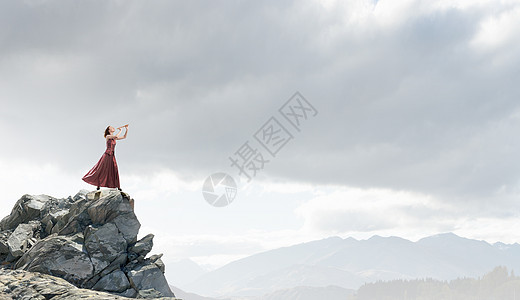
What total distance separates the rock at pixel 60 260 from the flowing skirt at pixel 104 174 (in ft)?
16.7

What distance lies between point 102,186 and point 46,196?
662cm

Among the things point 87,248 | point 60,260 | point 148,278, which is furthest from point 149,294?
point 60,260

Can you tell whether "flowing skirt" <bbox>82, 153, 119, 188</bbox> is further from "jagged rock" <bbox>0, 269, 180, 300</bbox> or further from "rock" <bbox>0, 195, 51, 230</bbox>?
"jagged rock" <bbox>0, 269, 180, 300</bbox>

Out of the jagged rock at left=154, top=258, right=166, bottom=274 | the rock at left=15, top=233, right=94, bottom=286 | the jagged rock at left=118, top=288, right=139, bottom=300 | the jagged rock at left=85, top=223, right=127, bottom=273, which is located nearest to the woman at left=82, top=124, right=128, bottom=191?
the jagged rock at left=85, top=223, right=127, bottom=273

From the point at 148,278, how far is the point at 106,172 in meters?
8.55

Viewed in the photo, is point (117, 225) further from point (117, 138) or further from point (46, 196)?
point (46, 196)

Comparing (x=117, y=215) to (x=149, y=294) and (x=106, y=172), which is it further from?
(x=149, y=294)

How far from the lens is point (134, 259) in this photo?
27391 millimetres

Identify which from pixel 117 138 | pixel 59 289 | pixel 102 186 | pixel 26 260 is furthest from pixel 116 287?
pixel 117 138

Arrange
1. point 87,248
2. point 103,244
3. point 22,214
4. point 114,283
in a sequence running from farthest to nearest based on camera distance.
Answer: point 22,214, point 103,244, point 87,248, point 114,283

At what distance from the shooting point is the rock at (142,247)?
1088 inches

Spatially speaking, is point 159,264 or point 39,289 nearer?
point 39,289

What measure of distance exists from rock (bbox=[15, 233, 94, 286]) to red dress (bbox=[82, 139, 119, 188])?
5121 millimetres

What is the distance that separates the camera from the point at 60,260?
82.6 feet
